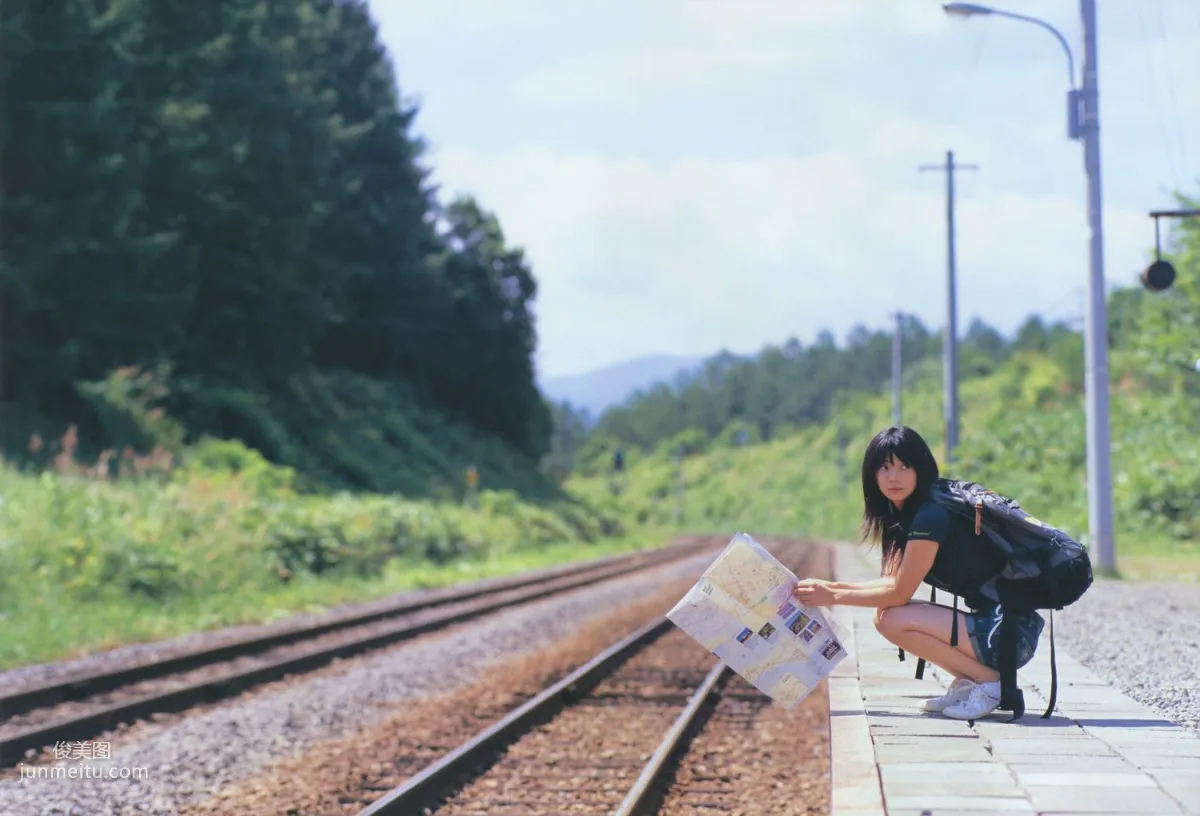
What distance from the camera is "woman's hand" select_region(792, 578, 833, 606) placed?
5.95 m

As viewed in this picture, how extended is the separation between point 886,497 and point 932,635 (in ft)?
2.21

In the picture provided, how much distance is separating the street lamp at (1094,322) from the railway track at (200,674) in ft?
27.8

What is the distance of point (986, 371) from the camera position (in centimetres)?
12400

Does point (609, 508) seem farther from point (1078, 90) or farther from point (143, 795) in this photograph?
point (143, 795)

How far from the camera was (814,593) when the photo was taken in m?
5.96

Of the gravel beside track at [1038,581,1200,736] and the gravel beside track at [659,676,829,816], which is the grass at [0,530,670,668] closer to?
the gravel beside track at [659,676,829,816]

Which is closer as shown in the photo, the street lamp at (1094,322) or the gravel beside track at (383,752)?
the gravel beside track at (383,752)

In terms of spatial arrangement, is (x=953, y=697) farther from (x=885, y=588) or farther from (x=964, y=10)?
(x=964, y=10)

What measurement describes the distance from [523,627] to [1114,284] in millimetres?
54268

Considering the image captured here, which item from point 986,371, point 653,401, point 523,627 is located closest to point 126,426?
point 523,627

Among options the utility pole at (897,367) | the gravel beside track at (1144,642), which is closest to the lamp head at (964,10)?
the gravel beside track at (1144,642)

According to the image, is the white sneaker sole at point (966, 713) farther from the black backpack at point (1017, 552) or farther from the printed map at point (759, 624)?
the printed map at point (759, 624)

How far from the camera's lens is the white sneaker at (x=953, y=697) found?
640 centimetres

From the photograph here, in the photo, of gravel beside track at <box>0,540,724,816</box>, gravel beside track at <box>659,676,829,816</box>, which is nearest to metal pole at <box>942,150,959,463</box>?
gravel beside track at <box>0,540,724,816</box>
